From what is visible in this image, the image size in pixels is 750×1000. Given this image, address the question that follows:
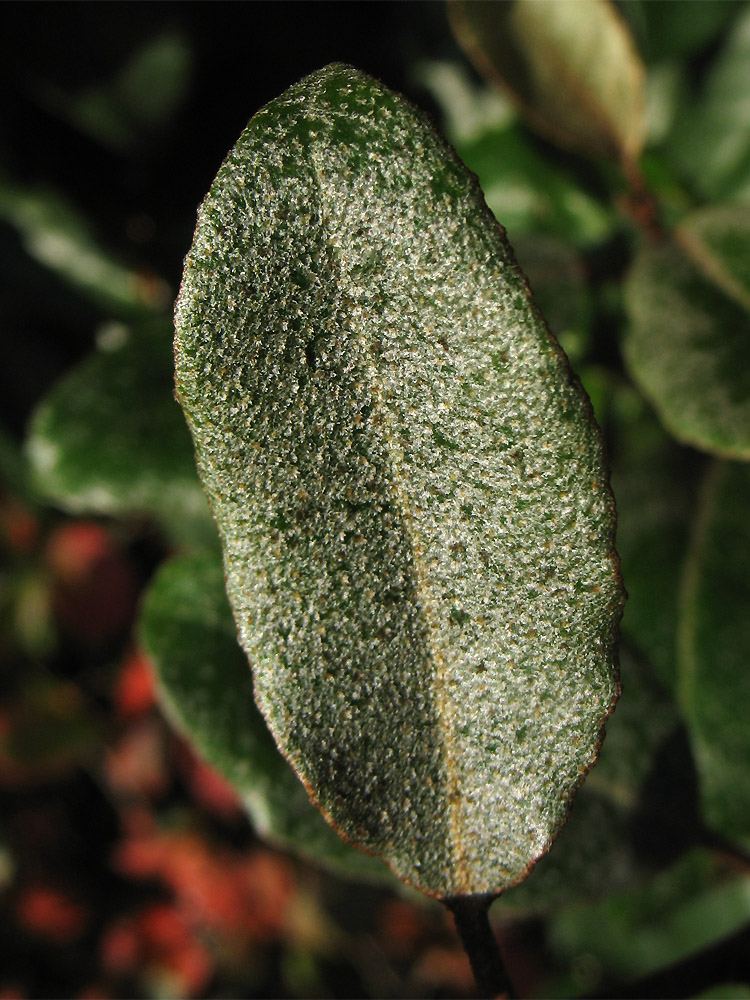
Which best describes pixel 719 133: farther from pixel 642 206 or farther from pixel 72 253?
pixel 72 253

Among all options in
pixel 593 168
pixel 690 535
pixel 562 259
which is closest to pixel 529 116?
pixel 562 259

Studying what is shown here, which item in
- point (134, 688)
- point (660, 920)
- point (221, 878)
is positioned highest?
point (660, 920)

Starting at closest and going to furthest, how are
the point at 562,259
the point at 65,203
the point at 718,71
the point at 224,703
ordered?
the point at 224,703
the point at 562,259
the point at 718,71
the point at 65,203

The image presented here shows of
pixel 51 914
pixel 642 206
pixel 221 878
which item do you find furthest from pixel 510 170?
pixel 51 914

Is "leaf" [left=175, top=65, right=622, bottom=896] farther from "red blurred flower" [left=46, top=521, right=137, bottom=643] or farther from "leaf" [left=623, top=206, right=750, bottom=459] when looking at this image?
"red blurred flower" [left=46, top=521, right=137, bottom=643]

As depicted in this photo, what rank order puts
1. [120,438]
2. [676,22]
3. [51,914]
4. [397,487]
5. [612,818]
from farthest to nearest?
[51,914] → [676,22] → [120,438] → [612,818] → [397,487]

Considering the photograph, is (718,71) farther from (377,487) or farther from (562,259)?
(377,487)

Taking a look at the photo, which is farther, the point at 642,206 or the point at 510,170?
the point at 510,170

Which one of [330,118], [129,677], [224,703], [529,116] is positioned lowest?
[129,677]
